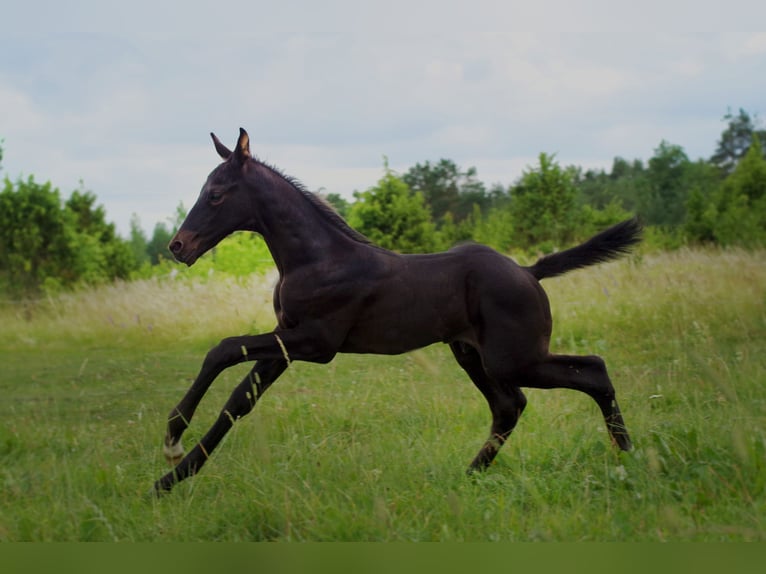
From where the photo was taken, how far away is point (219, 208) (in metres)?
4.16

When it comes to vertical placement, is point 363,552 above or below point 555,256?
below

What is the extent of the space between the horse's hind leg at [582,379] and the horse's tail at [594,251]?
0.59 metres

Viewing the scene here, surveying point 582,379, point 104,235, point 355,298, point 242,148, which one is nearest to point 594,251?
point 582,379

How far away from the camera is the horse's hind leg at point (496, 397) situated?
4.53 metres

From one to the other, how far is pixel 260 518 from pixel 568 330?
6833mm

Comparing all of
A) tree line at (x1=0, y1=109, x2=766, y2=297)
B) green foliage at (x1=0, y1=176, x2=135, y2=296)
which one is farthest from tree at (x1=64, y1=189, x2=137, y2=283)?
green foliage at (x1=0, y1=176, x2=135, y2=296)

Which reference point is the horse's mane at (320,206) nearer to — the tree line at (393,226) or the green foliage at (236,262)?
the tree line at (393,226)

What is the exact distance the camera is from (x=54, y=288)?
1522 centimetres

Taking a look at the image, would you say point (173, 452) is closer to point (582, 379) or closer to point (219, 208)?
point (219, 208)

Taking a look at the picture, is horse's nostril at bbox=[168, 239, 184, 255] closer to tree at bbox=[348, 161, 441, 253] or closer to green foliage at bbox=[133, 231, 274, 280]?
green foliage at bbox=[133, 231, 274, 280]

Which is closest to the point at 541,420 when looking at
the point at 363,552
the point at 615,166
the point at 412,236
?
the point at 363,552

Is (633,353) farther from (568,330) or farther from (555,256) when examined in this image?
(555,256)

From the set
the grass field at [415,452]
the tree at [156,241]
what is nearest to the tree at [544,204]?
the grass field at [415,452]

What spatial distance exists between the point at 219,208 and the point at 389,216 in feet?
39.6
